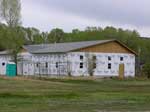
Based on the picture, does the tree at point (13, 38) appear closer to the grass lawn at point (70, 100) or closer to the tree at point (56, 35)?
the grass lawn at point (70, 100)

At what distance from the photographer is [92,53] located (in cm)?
6956

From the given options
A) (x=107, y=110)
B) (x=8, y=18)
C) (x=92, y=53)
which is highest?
(x=8, y=18)

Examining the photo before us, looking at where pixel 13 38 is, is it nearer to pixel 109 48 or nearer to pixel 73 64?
pixel 73 64

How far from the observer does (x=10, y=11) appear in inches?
2682

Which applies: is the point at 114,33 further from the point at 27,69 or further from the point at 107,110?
the point at 107,110

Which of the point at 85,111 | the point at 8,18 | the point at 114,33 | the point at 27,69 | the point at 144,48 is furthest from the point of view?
the point at 114,33

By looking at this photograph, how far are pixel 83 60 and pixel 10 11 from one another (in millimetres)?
12877

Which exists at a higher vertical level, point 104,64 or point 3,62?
point 3,62

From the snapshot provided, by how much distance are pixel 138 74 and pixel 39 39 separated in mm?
58645

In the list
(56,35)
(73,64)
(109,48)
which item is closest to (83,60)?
(73,64)

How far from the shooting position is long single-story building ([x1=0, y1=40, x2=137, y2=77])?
68.2m

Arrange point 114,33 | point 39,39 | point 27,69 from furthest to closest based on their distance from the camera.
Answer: point 39,39, point 114,33, point 27,69

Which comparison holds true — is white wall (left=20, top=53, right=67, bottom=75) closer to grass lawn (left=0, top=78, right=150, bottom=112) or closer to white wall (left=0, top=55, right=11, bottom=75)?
white wall (left=0, top=55, right=11, bottom=75)

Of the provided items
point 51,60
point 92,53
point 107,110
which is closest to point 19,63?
point 51,60
